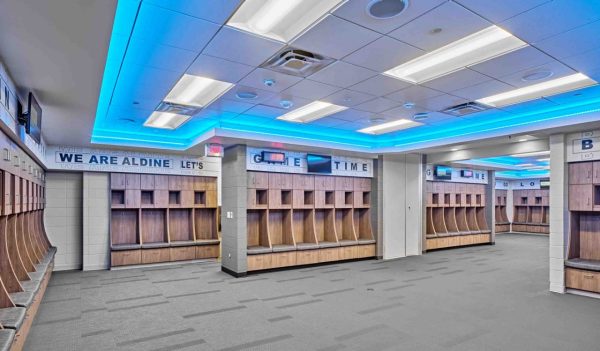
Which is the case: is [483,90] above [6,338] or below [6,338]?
above

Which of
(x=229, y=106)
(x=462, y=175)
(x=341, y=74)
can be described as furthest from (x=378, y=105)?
(x=462, y=175)

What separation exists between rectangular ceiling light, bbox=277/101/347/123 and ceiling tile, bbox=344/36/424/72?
5.70ft

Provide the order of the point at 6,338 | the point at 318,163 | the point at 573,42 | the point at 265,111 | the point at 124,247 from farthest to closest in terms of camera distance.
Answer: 1. the point at 318,163
2. the point at 124,247
3. the point at 265,111
4. the point at 573,42
5. the point at 6,338

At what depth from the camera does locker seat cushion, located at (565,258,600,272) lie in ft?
18.6

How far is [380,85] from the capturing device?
183 inches

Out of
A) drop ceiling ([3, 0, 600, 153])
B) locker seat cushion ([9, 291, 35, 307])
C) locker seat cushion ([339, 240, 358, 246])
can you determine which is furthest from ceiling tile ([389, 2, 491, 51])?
locker seat cushion ([339, 240, 358, 246])

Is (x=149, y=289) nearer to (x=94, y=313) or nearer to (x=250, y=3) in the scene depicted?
(x=94, y=313)

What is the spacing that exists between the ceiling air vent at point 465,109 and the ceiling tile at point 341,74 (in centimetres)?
214

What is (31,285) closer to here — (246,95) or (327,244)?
(246,95)

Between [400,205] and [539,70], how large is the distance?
6.03 m

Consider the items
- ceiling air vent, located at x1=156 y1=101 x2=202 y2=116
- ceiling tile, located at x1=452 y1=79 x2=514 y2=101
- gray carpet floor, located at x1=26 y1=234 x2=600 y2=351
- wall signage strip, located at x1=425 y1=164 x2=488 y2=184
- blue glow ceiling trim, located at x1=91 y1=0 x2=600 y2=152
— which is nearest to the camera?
gray carpet floor, located at x1=26 y1=234 x2=600 y2=351

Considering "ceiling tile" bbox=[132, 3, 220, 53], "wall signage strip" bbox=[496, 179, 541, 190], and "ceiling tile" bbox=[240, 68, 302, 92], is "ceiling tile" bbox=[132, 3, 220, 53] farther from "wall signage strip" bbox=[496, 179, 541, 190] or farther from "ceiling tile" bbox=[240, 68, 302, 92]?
"wall signage strip" bbox=[496, 179, 541, 190]

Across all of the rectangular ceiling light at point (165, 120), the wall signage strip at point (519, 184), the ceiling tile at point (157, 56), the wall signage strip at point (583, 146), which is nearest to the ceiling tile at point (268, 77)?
the ceiling tile at point (157, 56)

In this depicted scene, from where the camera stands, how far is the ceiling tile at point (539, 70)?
3979 millimetres
